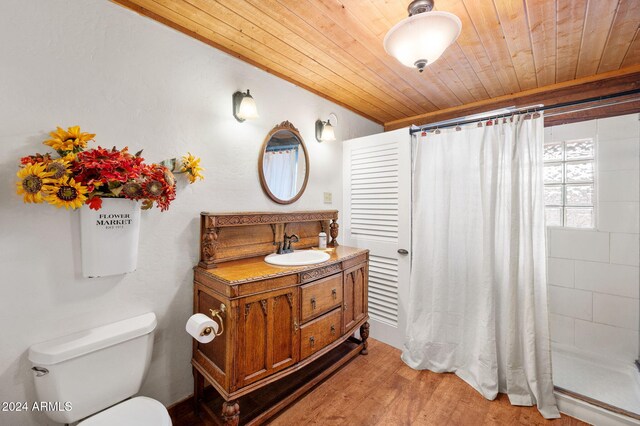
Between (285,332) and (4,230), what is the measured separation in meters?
1.37

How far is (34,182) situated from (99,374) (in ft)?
2.86

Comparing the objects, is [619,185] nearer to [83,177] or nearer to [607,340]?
[607,340]

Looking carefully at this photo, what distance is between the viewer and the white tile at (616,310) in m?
1.99

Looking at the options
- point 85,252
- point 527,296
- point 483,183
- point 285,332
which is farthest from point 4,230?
point 527,296

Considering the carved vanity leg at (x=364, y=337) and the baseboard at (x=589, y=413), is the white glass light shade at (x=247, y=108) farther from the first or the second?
the baseboard at (x=589, y=413)

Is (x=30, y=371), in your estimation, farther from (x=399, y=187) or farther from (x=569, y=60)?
(x=569, y=60)

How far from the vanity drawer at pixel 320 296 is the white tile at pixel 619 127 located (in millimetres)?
2422

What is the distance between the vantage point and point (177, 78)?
1.56m

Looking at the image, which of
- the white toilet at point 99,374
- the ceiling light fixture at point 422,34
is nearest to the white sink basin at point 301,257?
the white toilet at point 99,374

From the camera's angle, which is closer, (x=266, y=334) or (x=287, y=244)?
(x=266, y=334)

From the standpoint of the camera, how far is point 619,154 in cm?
203

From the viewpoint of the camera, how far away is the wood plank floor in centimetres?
158

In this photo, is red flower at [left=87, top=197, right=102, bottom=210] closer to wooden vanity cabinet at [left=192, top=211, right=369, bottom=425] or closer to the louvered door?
wooden vanity cabinet at [left=192, top=211, right=369, bottom=425]

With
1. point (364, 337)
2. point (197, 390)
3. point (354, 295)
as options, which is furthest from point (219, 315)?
point (364, 337)
